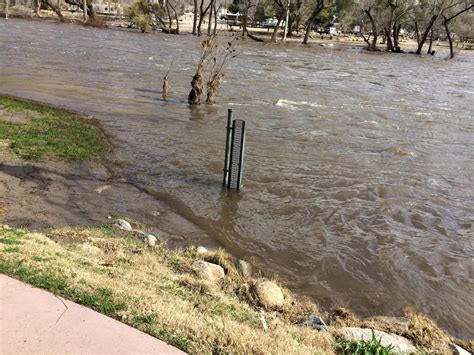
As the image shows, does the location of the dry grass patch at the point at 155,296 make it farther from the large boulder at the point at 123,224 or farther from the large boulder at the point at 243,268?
the large boulder at the point at 123,224

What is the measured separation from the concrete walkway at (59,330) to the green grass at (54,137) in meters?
5.74

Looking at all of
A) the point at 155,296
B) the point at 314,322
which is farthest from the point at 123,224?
the point at 314,322

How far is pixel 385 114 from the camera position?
17625 millimetres

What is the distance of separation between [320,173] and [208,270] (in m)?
5.50

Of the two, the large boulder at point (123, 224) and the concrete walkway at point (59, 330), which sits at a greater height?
the concrete walkway at point (59, 330)

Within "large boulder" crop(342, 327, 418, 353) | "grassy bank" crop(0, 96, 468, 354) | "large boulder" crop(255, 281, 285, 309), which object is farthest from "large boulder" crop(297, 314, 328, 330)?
"large boulder" crop(255, 281, 285, 309)

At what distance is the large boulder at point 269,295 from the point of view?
5.06 m

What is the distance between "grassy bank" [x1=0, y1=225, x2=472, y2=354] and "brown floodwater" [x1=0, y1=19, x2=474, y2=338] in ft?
2.79

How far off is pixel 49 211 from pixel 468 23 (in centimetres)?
8012

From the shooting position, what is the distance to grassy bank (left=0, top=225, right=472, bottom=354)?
3.62 meters

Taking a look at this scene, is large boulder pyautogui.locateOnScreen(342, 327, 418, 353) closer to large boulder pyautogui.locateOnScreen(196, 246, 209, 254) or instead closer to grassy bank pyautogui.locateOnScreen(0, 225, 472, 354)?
grassy bank pyautogui.locateOnScreen(0, 225, 472, 354)

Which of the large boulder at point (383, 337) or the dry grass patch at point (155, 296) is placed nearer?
the dry grass patch at point (155, 296)

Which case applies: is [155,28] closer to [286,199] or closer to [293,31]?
[293,31]

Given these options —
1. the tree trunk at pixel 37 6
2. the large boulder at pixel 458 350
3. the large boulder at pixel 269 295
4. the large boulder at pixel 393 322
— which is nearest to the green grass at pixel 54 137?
the large boulder at pixel 269 295
